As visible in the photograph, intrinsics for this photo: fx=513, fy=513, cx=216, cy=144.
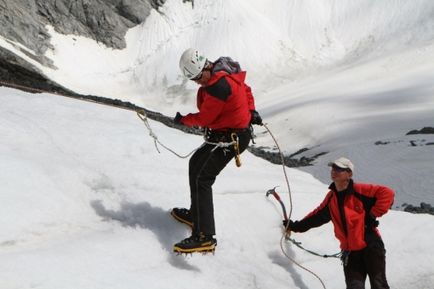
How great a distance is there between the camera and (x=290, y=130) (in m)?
43.2

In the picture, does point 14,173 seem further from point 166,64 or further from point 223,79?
point 166,64

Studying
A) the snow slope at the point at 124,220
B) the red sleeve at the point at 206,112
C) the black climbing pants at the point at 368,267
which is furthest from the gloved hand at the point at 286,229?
the red sleeve at the point at 206,112

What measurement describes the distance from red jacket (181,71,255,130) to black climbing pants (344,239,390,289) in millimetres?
2395

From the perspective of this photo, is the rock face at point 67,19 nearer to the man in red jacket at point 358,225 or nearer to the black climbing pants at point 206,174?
the black climbing pants at point 206,174

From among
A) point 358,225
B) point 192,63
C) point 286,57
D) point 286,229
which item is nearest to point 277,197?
point 286,229

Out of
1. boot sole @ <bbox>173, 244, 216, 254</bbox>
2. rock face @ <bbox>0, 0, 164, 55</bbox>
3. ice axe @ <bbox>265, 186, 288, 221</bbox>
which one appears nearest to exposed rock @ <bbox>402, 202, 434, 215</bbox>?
ice axe @ <bbox>265, 186, 288, 221</bbox>

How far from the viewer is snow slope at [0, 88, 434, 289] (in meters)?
6.01

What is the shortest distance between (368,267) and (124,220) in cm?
344

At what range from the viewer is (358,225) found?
7.02 meters

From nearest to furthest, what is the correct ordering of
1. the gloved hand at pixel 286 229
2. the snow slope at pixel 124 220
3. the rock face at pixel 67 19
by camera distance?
the snow slope at pixel 124 220
the gloved hand at pixel 286 229
the rock face at pixel 67 19

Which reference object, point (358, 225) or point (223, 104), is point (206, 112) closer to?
point (223, 104)

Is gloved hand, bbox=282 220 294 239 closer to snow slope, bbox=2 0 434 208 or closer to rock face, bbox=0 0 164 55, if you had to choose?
snow slope, bbox=2 0 434 208

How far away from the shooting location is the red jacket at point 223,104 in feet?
21.8

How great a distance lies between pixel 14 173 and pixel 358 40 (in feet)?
227
